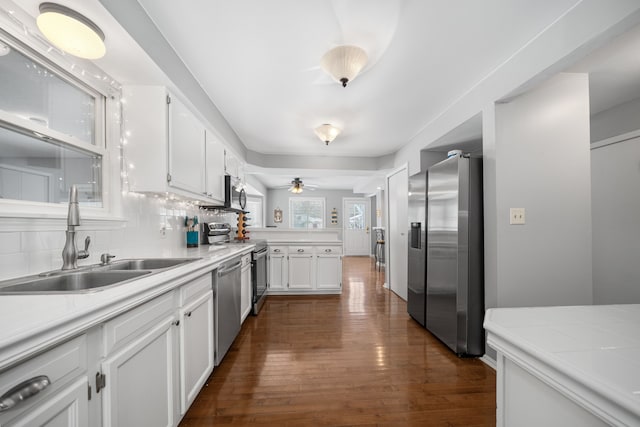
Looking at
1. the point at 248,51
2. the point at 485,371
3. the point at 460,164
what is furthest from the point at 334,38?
the point at 485,371

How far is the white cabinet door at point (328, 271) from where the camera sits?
4.15 meters

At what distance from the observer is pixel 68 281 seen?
126cm

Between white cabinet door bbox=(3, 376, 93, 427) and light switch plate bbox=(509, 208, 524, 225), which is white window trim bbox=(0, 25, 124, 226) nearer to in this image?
→ white cabinet door bbox=(3, 376, 93, 427)

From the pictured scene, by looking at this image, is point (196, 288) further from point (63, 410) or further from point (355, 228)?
point (355, 228)

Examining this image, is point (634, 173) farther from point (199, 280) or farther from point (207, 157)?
point (207, 157)

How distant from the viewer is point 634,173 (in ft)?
8.13

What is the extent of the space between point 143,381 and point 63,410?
0.39 meters

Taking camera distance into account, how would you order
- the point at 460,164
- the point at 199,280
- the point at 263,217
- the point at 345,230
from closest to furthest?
the point at 199,280 → the point at 460,164 → the point at 263,217 → the point at 345,230

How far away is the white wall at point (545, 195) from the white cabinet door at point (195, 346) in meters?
2.26

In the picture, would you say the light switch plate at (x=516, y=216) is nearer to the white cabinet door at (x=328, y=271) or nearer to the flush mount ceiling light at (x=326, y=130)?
the flush mount ceiling light at (x=326, y=130)

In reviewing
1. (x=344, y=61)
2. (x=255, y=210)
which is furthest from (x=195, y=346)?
(x=255, y=210)

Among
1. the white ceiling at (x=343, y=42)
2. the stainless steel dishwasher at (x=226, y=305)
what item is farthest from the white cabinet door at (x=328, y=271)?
the white ceiling at (x=343, y=42)

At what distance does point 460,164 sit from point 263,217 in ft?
23.3

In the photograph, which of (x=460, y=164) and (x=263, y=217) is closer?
(x=460, y=164)
